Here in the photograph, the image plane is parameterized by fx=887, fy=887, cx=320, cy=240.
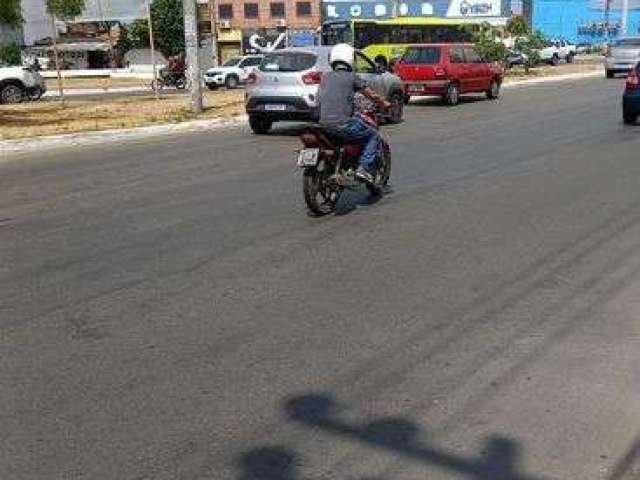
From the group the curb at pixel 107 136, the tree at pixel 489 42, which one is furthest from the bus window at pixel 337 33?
the curb at pixel 107 136

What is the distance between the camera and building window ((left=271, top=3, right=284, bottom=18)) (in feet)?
346

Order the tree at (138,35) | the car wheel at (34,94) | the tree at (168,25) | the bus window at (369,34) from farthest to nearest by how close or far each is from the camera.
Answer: the tree at (138,35) → the tree at (168,25) → the bus window at (369,34) → the car wheel at (34,94)

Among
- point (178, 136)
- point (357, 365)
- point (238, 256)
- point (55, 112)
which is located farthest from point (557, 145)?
point (55, 112)

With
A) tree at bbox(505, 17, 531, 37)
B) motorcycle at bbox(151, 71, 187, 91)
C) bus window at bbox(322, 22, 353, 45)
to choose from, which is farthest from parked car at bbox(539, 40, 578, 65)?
motorcycle at bbox(151, 71, 187, 91)

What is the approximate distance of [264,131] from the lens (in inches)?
735

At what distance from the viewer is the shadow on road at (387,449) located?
3.76 metres

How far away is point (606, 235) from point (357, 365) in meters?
4.14

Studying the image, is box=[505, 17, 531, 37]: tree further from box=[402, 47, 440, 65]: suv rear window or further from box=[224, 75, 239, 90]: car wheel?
box=[402, 47, 440, 65]: suv rear window

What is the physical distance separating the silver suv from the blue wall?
10001 cm

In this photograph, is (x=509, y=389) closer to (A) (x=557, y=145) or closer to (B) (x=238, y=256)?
(B) (x=238, y=256)

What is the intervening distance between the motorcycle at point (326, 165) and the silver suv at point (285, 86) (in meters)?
8.00

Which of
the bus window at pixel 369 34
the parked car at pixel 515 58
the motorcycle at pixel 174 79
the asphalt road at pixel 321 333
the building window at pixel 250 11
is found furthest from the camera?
the building window at pixel 250 11

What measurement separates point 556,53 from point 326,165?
196 ft

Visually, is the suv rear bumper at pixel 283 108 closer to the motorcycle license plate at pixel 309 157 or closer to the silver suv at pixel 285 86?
the silver suv at pixel 285 86
